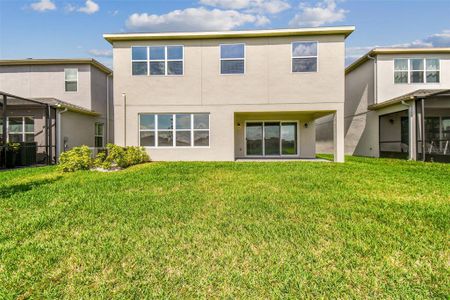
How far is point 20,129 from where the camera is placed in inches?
598

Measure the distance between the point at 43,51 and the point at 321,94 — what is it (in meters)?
21.1

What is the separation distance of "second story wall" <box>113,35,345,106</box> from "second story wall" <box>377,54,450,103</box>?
5.79 metres

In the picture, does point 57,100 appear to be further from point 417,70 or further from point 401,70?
point 417,70

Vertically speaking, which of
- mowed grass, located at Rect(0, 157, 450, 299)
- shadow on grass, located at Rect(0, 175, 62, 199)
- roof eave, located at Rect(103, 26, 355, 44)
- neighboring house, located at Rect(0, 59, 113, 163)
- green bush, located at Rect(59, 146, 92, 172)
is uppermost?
roof eave, located at Rect(103, 26, 355, 44)

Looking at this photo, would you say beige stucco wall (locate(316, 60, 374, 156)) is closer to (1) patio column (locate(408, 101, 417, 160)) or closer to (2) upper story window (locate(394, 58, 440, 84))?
(2) upper story window (locate(394, 58, 440, 84))

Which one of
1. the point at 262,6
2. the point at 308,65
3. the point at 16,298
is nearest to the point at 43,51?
the point at 262,6

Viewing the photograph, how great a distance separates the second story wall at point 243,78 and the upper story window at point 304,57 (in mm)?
220

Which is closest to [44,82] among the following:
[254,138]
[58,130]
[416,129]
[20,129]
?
[20,129]

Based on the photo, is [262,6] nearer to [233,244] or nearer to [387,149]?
[387,149]

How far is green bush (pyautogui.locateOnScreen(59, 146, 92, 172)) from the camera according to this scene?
10.6 m

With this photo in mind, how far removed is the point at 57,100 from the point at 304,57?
45.7ft

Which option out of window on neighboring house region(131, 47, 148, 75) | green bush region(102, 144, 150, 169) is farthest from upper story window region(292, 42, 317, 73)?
green bush region(102, 144, 150, 169)

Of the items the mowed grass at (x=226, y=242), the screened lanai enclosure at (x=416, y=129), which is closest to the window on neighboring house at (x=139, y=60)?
the mowed grass at (x=226, y=242)

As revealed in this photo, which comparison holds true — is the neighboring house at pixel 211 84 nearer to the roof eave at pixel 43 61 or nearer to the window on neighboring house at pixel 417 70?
the roof eave at pixel 43 61
